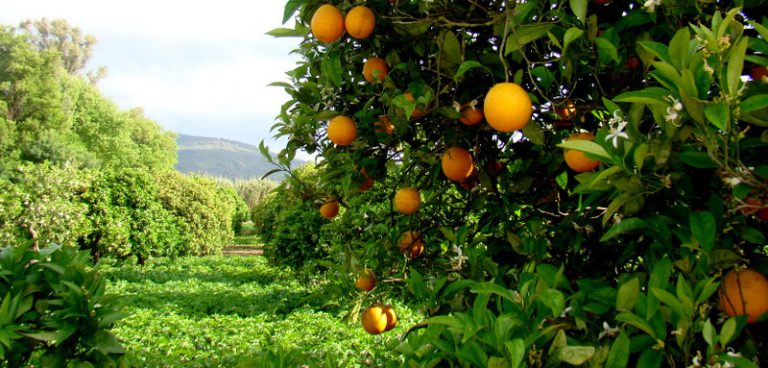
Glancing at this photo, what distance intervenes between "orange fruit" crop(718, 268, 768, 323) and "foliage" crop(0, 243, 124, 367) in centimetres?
171

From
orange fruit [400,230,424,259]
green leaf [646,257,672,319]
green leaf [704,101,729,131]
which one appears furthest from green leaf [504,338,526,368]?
orange fruit [400,230,424,259]

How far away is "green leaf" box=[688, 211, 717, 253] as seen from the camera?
34.1 inches

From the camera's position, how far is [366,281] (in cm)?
197

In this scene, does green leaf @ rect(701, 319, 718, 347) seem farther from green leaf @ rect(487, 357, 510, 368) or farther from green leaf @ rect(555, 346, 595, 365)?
green leaf @ rect(487, 357, 510, 368)

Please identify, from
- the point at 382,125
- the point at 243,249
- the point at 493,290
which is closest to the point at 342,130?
the point at 382,125

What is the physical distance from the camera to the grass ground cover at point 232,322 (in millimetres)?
4602

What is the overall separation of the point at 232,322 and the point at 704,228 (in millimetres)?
6131

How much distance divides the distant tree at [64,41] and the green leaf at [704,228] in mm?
39223

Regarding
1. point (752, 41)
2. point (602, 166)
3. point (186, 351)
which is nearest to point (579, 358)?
point (602, 166)

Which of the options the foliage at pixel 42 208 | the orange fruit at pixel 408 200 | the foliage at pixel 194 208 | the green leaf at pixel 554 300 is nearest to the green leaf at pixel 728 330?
the green leaf at pixel 554 300

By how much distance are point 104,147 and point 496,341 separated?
121 feet

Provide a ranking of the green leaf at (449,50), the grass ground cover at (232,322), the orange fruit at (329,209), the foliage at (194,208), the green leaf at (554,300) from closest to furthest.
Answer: the green leaf at (554,300), the green leaf at (449,50), the orange fruit at (329,209), the grass ground cover at (232,322), the foliage at (194,208)

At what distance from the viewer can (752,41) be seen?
→ 90 cm

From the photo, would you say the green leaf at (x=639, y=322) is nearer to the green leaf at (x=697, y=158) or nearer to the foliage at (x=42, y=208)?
the green leaf at (x=697, y=158)
